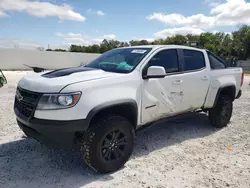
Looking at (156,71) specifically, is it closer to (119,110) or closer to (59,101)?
(119,110)

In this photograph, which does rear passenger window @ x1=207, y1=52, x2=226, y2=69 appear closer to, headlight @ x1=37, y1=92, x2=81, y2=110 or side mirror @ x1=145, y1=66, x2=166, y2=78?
side mirror @ x1=145, y1=66, x2=166, y2=78

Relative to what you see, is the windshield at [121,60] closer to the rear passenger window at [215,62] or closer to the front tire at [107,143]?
the front tire at [107,143]

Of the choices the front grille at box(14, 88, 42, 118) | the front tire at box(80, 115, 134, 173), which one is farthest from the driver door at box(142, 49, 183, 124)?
the front grille at box(14, 88, 42, 118)

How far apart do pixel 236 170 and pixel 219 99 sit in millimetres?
2176

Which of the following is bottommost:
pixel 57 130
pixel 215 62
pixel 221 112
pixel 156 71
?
pixel 221 112

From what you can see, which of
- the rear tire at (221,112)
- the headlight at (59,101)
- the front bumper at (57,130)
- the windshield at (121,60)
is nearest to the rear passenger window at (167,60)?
the windshield at (121,60)

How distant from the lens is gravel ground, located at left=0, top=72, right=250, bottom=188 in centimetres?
311

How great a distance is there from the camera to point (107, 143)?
3225mm

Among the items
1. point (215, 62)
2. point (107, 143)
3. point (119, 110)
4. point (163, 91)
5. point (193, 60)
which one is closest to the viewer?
point (107, 143)

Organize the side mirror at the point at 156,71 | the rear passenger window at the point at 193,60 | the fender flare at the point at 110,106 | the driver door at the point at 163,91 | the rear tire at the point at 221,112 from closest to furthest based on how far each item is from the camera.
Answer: the fender flare at the point at 110,106, the side mirror at the point at 156,71, the driver door at the point at 163,91, the rear passenger window at the point at 193,60, the rear tire at the point at 221,112

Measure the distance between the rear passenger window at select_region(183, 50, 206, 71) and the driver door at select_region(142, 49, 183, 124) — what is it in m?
0.28

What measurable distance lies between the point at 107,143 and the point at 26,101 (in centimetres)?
123

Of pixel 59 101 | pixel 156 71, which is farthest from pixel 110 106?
pixel 156 71

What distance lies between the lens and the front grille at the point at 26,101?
2956mm
